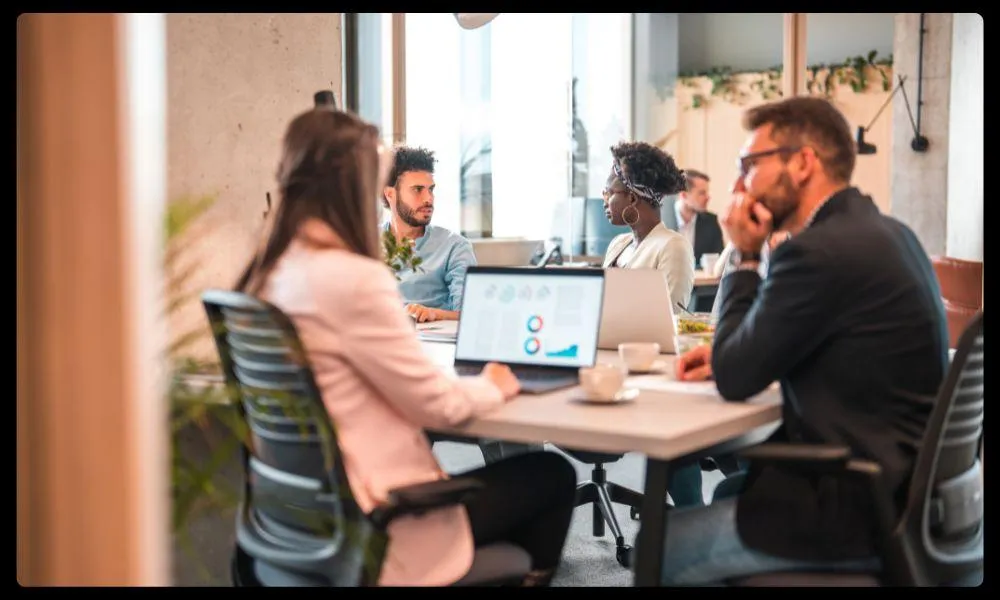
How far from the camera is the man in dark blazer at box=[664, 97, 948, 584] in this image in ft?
7.05

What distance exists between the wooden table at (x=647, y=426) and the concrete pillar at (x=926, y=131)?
5.86 metres

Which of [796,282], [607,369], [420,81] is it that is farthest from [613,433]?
[420,81]

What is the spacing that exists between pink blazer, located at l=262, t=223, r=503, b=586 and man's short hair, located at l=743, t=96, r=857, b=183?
92 cm

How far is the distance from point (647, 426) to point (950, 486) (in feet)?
1.92

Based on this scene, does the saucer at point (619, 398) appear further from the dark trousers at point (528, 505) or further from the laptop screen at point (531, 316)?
the laptop screen at point (531, 316)

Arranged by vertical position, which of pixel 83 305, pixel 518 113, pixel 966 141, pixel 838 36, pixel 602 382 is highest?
pixel 838 36

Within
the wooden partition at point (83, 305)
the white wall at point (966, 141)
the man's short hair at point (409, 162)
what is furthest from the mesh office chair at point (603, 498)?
the white wall at point (966, 141)

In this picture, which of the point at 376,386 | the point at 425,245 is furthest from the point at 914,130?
the point at 376,386

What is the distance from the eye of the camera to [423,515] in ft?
6.82

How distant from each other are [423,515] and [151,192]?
36.8 inches

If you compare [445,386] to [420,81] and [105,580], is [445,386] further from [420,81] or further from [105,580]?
[420,81]

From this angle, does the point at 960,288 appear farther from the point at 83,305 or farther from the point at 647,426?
the point at 83,305

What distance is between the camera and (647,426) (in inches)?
81.0

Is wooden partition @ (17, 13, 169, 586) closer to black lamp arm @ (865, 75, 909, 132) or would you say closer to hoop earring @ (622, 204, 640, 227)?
hoop earring @ (622, 204, 640, 227)
